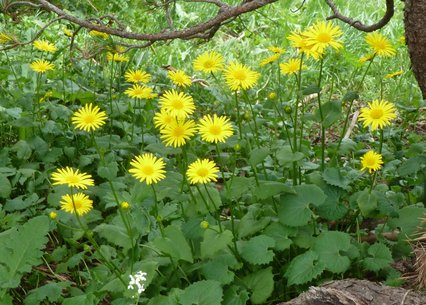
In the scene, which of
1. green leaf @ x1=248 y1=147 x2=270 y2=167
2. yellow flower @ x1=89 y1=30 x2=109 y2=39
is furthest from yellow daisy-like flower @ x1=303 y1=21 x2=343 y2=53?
yellow flower @ x1=89 y1=30 x2=109 y2=39

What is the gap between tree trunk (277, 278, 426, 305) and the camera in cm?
191

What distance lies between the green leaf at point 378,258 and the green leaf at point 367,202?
0.10 m

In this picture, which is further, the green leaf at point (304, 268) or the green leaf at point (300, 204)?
the green leaf at point (300, 204)

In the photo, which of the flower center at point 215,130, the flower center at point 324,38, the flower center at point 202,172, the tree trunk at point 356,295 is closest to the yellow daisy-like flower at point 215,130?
the flower center at point 215,130

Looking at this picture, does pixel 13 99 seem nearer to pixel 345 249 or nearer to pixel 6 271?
pixel 6 271

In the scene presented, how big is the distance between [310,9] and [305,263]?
3770 millimetres

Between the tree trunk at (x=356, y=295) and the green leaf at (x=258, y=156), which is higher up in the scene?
the green leaf at (x=258, y=156)

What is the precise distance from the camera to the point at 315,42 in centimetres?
219

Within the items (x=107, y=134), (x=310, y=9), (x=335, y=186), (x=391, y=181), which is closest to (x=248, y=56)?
(x=310, y=9)

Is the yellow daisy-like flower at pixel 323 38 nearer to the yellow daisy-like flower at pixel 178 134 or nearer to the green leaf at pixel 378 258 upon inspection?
the yellow daisy-like flower at pixel 178 134

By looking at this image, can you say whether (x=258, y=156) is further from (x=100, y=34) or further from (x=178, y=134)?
(x=100, y=34)

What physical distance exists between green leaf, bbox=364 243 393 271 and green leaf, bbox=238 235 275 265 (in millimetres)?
277

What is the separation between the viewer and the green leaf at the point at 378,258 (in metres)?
2.15

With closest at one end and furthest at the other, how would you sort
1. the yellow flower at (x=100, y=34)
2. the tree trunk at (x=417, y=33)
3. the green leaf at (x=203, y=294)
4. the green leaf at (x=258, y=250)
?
the green leaf at (x=203, y=294) < the green leaf at (x=258, y=250) < the tree trunk at (x=417, y=33) < the yellow flower at (x=100, y=34)
